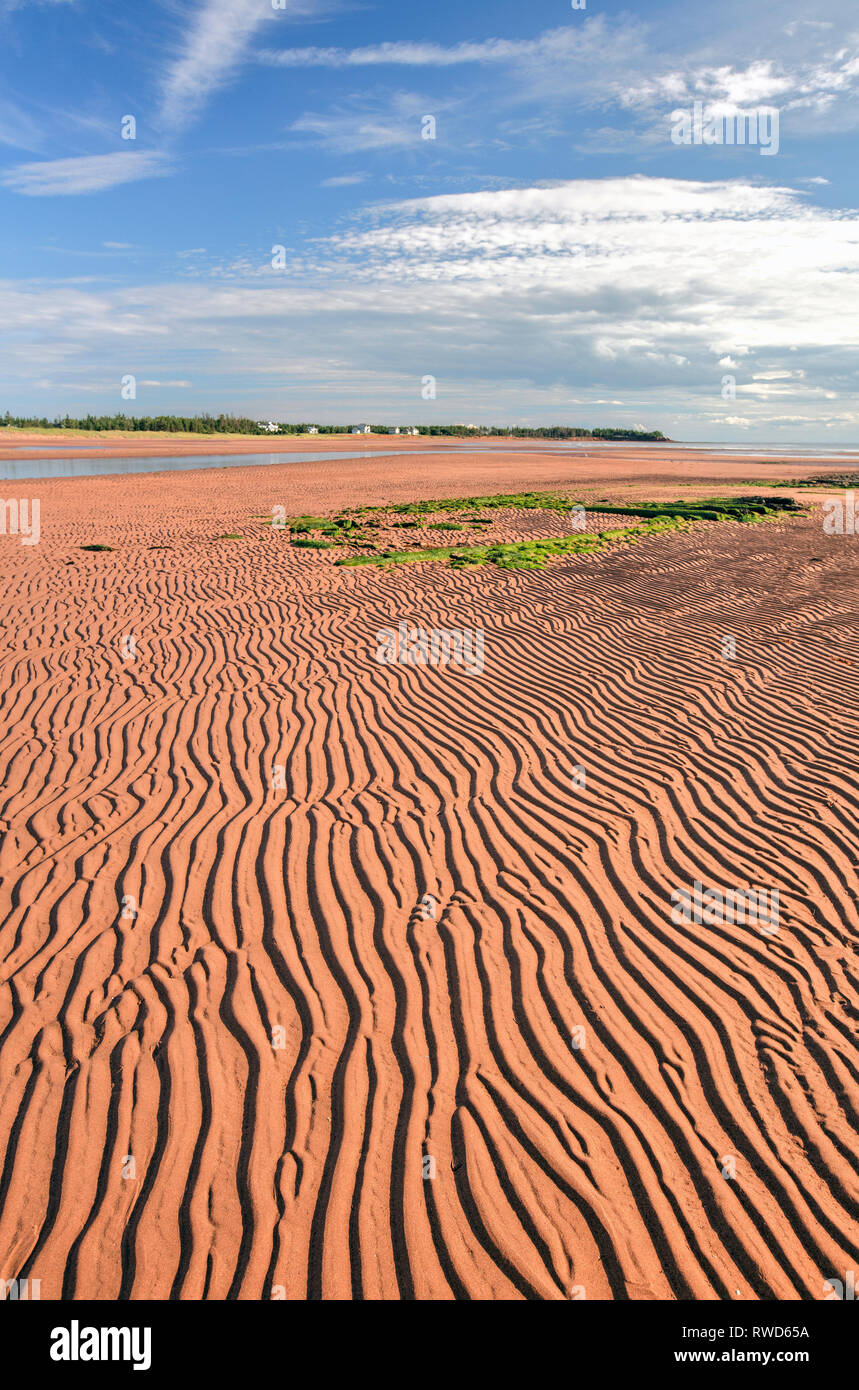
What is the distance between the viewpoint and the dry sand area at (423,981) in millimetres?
3090

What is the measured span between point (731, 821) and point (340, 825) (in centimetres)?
324

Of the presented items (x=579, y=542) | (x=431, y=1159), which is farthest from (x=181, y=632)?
(x=579, y=542)

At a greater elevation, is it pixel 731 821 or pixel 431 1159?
pixel 731 821

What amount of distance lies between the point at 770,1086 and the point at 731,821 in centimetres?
274

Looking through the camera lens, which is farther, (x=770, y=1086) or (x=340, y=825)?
(x=340, y=825)

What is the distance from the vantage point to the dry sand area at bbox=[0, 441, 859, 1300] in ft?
10.1

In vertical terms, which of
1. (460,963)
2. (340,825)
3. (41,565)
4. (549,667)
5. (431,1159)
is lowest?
(431,1159)

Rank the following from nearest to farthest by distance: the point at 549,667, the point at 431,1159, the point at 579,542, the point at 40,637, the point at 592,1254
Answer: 1. the point at 592,1254
2. the point at 431,1159
3. the point at 549,667
4. the point at 40,637
5. the point at 579,542

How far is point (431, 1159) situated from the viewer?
3.39m

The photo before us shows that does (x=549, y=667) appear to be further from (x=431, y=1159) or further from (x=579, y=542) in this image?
(x=579, y=542)

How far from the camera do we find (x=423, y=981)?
4445mm

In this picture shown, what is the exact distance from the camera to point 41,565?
16.4 meters
